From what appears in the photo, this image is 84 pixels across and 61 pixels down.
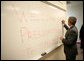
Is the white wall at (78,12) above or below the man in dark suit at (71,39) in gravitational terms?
above

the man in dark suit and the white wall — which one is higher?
the white wall

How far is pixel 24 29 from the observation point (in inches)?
44.7

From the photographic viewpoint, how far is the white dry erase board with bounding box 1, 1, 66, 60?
91 cm

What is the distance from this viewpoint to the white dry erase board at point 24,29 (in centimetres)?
91

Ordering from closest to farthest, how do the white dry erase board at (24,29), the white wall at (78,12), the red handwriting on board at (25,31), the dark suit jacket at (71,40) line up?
the white dry erase board at (24,29)
the red handwriting on board at (25,31)
the dark suit jacket at (71,40)
the white wall at (78,12)

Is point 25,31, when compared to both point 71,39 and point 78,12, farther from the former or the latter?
point 78,12

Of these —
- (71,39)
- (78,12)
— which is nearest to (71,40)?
(71,39)

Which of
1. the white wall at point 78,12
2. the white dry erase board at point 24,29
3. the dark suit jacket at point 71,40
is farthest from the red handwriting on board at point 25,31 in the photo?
the white wall at point 78,12

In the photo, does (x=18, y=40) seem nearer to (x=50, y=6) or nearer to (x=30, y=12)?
(x=30, y=12)

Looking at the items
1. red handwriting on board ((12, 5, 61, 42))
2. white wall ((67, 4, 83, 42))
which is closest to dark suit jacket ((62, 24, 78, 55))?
red handwriting on board ((12, 5, 61, 42))

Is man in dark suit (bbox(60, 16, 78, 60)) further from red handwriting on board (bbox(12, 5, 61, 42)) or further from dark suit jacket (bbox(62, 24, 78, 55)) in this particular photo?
red handwriting on board (bbox(12, 5, 61, 42))

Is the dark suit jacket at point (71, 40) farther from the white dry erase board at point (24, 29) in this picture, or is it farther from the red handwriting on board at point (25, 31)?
the red handwriting on board at point (25, 31)

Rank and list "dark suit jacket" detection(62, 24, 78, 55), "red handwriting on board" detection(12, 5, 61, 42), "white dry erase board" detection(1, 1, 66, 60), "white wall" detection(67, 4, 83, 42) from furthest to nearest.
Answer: "white wall" detection(67, 4, 83, 42) < "dark suit jacket" detection(62, 24, 78, 55) < "red handwriting on board" detection(12, 5, 61, 42) < "white dry erase board" detection(1, 1, 66, 60)

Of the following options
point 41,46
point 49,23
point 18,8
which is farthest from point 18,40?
point 49,23
